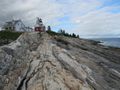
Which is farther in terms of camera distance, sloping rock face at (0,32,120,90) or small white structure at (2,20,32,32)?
small white structure at (2,20,32,32)

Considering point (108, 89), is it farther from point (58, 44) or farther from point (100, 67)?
point (58, 44)

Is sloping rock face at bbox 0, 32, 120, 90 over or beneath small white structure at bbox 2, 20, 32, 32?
over

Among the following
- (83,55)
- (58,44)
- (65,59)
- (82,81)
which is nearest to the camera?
(82,81)

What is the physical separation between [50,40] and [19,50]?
250cm

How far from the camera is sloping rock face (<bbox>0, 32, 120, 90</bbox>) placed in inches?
632

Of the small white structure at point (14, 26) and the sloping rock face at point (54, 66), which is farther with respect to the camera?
the small white structure at point (14, 26)

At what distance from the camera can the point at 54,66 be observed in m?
17.2

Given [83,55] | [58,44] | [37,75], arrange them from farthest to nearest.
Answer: [58,44], [83,55], [37,75]

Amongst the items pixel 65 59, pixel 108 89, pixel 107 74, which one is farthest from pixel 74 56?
pixel 108 89

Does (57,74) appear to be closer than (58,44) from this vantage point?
Yes

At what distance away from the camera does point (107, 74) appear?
17.8 m

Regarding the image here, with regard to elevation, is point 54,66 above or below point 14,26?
above

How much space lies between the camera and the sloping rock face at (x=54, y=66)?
1605 cm

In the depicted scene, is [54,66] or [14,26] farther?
[14,26]
